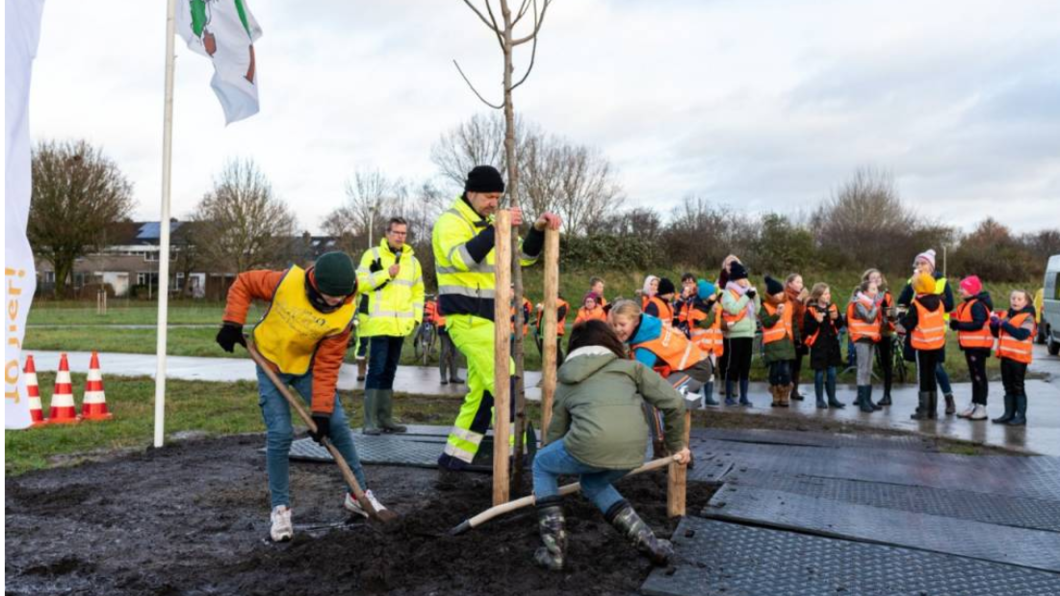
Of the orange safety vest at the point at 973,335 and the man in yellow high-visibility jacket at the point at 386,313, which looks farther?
the orange safety vest at the point at 973,335

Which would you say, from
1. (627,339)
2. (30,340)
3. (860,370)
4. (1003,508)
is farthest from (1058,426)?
(30,340)

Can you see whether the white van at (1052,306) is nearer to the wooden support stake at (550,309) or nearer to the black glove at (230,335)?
the wooden support stake at (550,309)

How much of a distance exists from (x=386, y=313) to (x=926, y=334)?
615 centimetres

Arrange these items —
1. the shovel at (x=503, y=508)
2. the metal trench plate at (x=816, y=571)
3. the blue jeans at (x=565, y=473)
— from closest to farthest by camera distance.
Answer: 1. the metal trench plate at (x=816, y=571)
2. the blue jeans at (x=565, y=473)
3. the shovel at (x=503, y=508)

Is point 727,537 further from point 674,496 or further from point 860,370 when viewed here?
point 860,370

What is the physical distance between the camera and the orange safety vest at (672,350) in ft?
18.4

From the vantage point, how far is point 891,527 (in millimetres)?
4859

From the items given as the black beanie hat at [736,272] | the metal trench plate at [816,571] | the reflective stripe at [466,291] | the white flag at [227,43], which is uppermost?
the white flag at [227,43]

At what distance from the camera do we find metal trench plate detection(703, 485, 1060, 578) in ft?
14.6

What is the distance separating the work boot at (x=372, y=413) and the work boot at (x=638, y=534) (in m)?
4.41

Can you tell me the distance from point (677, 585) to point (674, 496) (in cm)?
106

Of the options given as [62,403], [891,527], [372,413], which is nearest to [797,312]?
[372,413]

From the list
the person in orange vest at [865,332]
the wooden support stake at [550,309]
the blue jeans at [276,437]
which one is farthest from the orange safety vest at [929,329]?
the blue jeans at [276,437]

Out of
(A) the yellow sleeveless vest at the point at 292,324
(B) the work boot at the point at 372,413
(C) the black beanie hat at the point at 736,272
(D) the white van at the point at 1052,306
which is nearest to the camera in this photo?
(A) the yellow sleeveless vest at the point at 292,324
